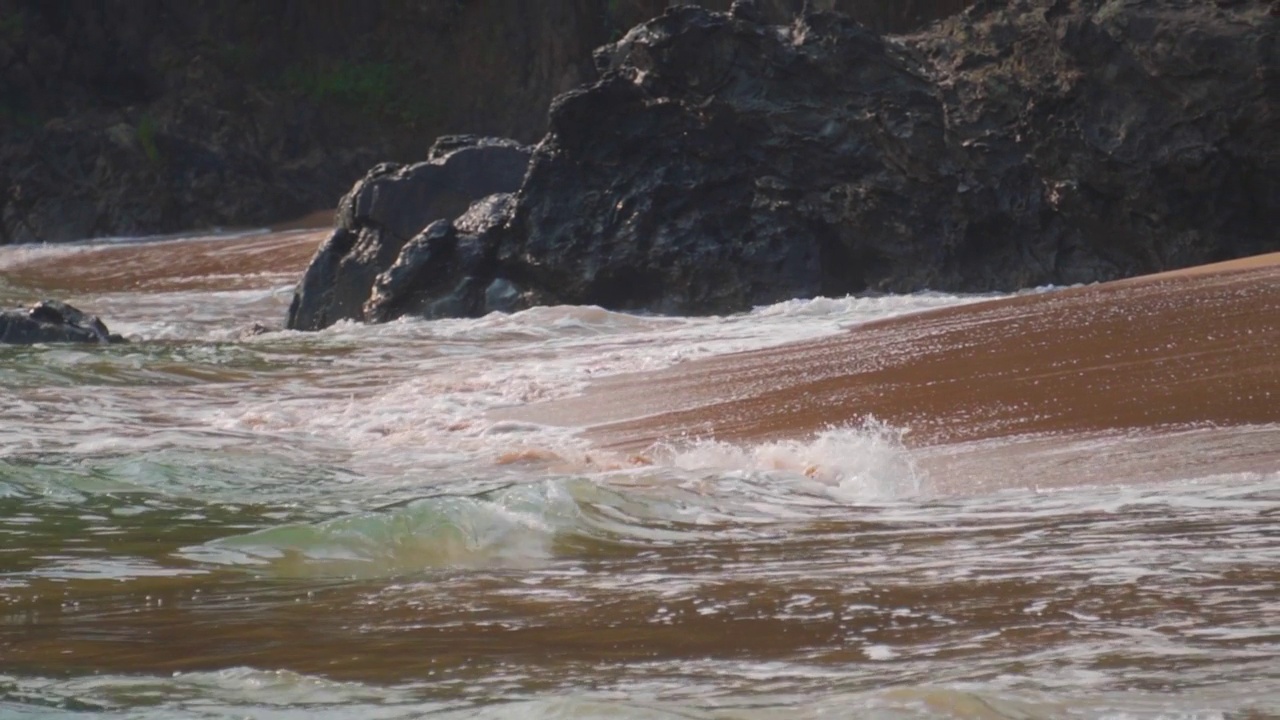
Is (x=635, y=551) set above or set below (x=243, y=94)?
below

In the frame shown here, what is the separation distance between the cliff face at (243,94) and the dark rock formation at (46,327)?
12.1 metres

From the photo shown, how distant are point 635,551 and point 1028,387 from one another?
2693mm

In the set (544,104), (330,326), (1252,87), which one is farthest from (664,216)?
(544,104)

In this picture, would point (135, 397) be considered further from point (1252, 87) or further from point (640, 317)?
point (1252, 87)

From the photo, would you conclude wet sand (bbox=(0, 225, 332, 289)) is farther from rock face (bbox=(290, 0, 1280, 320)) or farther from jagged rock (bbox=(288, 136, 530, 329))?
rock face (bbox=(290, 0, 1280, 320))

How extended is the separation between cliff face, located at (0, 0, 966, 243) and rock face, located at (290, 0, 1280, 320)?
1072 cm

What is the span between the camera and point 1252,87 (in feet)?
35.8

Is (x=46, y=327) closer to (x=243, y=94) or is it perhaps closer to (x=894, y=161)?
(x=894, y=161)

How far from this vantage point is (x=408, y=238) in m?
13.0

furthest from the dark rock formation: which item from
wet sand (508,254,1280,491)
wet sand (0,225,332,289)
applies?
wet sand (0,225,332,289)

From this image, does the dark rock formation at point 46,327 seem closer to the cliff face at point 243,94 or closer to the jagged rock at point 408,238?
the jagged rock at point 408,238

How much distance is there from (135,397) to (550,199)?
13.5 feet

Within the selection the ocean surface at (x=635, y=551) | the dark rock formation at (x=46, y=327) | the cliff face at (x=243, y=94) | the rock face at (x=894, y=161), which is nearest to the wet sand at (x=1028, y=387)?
the ocean surface at (x=635, y=551)

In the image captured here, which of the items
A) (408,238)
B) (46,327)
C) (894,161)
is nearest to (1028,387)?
(894,161)
